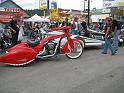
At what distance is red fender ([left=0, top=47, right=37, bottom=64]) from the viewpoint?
975cm

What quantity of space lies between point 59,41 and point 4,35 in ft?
14.7

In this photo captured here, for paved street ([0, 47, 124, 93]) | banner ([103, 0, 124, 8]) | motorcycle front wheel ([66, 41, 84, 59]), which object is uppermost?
banner ([103, 0, 124, 8])

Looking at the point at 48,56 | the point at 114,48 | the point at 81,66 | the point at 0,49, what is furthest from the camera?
the point at 0,49

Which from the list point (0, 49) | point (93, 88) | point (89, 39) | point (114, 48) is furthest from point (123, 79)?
point (0, 49)

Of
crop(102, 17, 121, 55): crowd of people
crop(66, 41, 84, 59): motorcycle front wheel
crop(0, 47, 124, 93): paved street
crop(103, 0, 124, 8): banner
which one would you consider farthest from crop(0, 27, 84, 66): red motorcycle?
crop(103, 0, 124, 8): banner

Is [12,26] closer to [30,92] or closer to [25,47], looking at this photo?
[25,47]

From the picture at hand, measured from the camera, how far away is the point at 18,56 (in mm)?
9820

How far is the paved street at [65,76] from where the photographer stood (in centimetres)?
700

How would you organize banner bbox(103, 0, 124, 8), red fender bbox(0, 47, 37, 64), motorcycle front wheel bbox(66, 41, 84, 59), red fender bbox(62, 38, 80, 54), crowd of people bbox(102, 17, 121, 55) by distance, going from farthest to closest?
1. banner bbox(103, 0, 124, 8)
2. crowd of people bbox(102, 17, 121, 55)
3. motorcycle front wheel bbox(66, 41, 84, 59)
4. red fender bbox(62, 38, 80, 54)
5. red fender bbox(0, 47, 37, 64)

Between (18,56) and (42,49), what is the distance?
101 cm

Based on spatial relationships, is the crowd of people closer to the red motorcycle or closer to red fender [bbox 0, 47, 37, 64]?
the red motorcycle

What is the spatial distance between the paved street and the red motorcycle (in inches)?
9.4

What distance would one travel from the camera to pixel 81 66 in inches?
390

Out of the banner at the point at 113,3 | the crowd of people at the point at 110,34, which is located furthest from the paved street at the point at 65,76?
the banner at the point at 113,3
